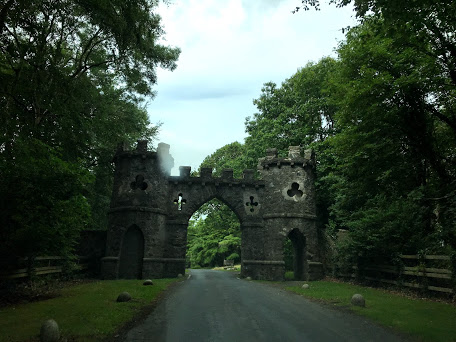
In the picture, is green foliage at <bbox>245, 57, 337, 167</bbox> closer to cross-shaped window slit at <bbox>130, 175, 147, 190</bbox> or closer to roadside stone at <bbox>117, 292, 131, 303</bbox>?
cross-shaped window slit at <bbox>130, 175, 147, 190</bbox>

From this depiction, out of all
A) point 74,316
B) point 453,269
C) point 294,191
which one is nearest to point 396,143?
point 453,269

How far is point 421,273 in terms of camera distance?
12.2 m

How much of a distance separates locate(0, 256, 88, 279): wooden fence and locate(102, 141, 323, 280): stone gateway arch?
3.13m

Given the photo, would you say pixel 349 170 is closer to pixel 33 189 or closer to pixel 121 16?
pixel 121 16

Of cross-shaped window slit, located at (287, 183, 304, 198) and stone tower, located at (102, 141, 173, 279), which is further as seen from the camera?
cross-shaped window slit, located at (287, 183, 304, 198)

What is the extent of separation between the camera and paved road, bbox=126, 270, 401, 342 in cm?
643

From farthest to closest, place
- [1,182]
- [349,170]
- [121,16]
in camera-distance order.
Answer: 1. [349,170]
2. [121,16]
3. [1,182]

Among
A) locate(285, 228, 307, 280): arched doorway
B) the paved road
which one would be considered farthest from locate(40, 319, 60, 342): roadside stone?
locate(285, 228, 307, 280): arched doorway

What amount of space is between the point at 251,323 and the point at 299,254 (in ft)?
51.7

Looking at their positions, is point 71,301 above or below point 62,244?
below

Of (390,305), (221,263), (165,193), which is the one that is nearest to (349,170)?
(390,305)

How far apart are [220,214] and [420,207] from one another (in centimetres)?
2647

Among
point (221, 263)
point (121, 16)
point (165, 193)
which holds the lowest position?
point (221, 263)

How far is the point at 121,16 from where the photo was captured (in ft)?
39.2
